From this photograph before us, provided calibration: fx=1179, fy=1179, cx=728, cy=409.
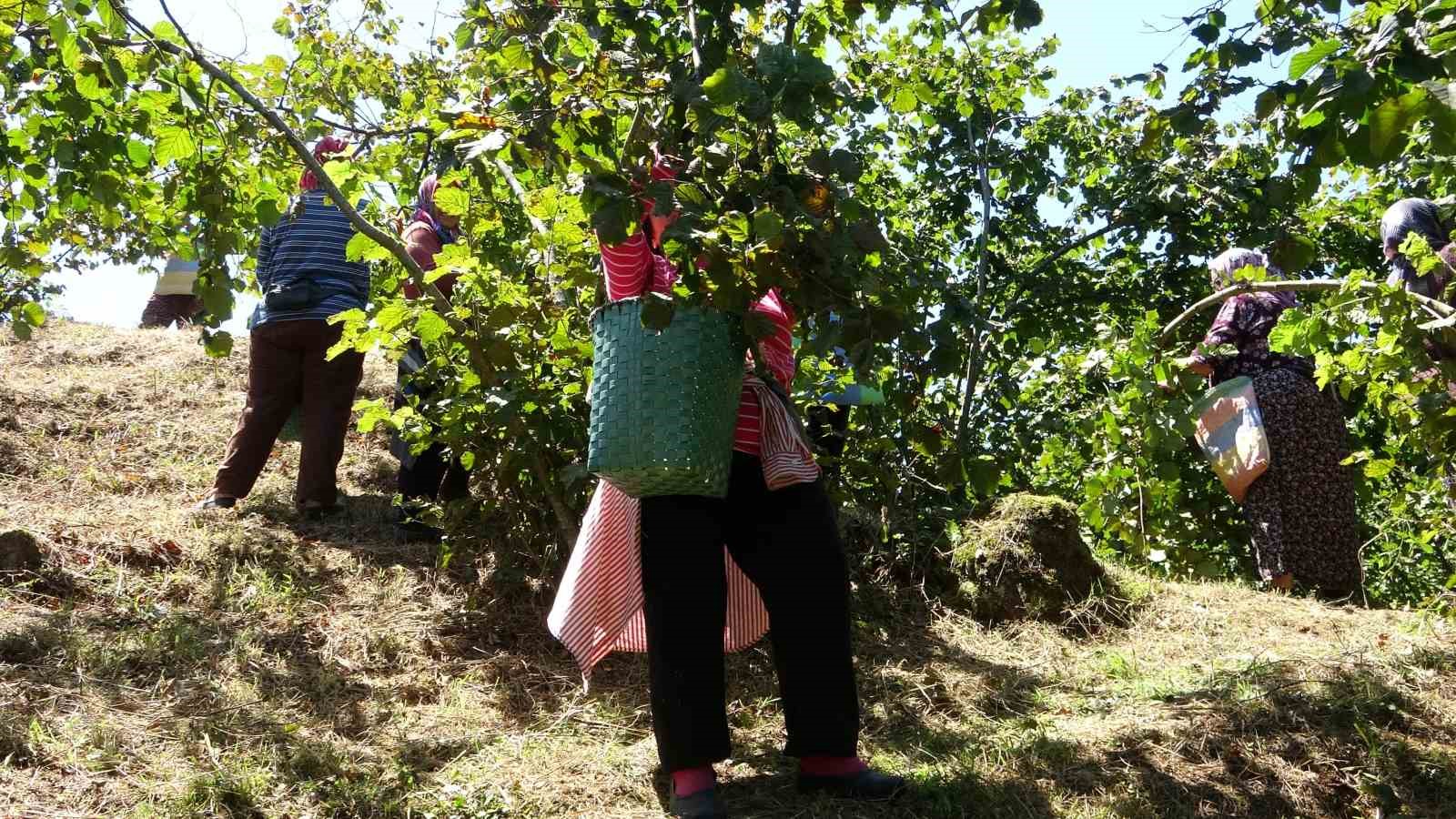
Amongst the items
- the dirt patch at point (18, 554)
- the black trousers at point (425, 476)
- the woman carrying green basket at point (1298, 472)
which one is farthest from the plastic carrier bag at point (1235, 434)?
the dirt patch at point (18, 554)

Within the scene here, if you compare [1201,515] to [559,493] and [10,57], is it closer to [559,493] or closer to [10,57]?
[559,493]

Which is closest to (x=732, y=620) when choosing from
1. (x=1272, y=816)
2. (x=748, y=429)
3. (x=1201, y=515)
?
(x=748, y=429)

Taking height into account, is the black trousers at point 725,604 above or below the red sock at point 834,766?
above

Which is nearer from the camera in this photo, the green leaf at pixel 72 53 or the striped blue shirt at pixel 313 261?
the green leaf at pixel 72 53

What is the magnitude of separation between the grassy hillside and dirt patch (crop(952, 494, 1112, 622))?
12 cm

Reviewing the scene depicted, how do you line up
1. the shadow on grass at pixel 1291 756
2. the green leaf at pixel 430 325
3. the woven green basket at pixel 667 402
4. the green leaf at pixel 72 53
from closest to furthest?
1. the woven green basket at pixel 667 402
2. the shadow on grass at pixel 1291 756
3. the green leaf at pixel 72 53
4. the green leaf at pixel 430 325

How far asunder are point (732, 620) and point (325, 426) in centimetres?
233

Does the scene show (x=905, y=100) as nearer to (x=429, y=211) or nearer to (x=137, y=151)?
(x=429, y=211)

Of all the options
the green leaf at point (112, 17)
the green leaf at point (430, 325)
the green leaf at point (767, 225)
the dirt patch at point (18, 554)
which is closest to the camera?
the green leaf at point (767, 225)

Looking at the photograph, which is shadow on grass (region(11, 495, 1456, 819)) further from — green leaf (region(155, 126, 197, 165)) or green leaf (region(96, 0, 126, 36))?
green leaf (region(96, 0, 126, 36))

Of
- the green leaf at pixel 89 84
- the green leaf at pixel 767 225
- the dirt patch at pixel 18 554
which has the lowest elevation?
the dirt patch at pixel 18 554

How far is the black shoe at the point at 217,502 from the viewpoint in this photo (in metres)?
4.48

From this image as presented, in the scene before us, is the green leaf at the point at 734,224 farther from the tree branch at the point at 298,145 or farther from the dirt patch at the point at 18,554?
the dirt patch at the point at 18,554

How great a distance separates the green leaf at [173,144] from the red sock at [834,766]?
2.24 meters
